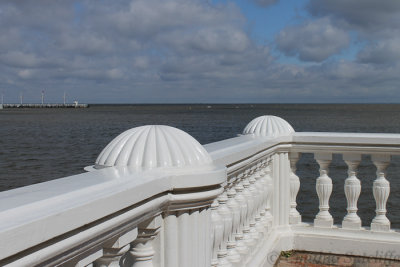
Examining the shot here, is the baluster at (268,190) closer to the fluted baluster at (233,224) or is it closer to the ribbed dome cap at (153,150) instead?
the fluted baluster at (233,224)

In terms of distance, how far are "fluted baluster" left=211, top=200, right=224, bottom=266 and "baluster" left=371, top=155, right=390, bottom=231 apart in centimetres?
223

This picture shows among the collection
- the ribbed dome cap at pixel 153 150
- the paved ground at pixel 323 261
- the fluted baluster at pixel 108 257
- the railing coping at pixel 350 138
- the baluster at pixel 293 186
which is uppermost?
the ribbed dome cap at pixel 153 150

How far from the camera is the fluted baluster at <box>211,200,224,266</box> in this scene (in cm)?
260

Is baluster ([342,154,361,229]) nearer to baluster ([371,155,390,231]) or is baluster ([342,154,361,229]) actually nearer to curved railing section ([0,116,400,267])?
baluster ([371,155,390,231])

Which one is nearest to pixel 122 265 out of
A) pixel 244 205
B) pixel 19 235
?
pixel 19 235

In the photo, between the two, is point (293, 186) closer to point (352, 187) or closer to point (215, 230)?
point (352, 187)

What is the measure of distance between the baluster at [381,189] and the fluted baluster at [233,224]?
75.7 inches

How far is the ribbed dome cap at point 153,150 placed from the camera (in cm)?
191

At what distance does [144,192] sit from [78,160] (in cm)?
2843

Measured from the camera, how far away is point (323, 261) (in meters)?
4.40

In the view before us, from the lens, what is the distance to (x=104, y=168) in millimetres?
1879

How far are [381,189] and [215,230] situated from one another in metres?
2.37

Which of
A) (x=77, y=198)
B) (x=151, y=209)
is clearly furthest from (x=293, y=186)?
(x=77, y=198)

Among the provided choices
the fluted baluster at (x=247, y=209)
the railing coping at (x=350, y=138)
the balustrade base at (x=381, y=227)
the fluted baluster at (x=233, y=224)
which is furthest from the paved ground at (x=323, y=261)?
the fluted baluster at (x=233, y=224)
